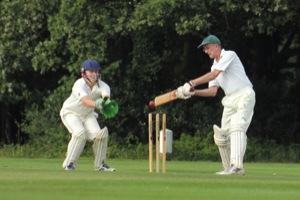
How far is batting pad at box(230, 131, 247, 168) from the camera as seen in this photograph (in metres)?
15.5

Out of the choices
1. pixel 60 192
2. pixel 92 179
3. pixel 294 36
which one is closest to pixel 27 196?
pixel 60 192

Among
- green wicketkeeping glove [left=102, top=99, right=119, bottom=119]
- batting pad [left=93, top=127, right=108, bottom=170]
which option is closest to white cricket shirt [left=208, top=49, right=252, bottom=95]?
green wicketkeeping glove [left=102, top=99, right=119, bottom=119]

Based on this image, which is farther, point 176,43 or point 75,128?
point 176,43

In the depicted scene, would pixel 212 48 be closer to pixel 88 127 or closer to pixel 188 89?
pixel 188 89

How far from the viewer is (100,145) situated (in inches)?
667

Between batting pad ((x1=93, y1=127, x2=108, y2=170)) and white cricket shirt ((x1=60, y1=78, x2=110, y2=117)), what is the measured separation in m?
0.52

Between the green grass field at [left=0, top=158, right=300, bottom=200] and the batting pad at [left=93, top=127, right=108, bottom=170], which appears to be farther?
the batting pad at [left=93, top=127, right=108, bottom=170]

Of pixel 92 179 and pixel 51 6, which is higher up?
pixel 51 6

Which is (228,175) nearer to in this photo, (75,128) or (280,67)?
(75,128)

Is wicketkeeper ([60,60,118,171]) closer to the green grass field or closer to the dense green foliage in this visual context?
the green grass field

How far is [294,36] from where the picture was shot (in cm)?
3064

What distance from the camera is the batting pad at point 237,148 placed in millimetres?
15531

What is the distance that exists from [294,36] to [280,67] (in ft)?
3.83

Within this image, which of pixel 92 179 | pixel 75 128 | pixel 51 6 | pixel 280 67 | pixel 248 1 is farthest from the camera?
pixel 280 67
